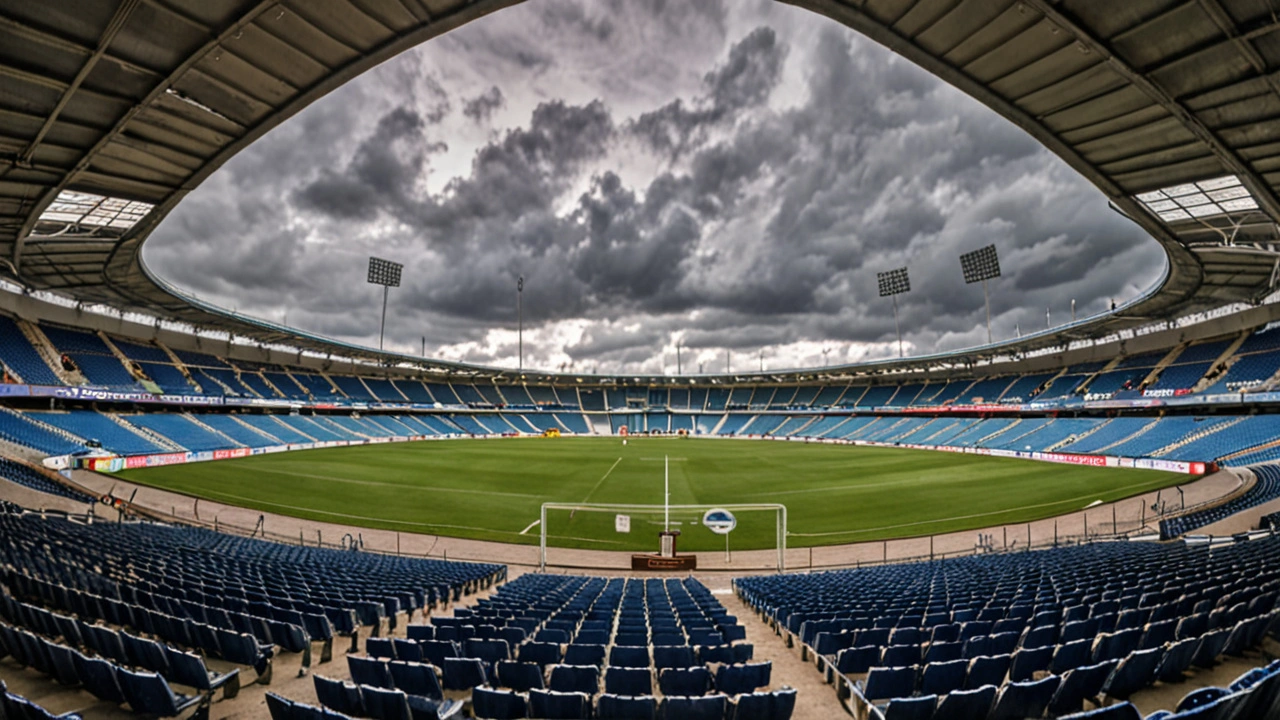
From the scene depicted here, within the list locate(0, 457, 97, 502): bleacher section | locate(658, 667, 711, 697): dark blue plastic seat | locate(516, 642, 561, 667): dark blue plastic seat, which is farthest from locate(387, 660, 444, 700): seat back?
locate(0, 457, 97, 502): bleacher section

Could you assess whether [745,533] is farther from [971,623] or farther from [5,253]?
[5,253]

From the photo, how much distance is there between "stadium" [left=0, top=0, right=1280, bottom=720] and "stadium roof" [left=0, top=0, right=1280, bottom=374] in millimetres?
74

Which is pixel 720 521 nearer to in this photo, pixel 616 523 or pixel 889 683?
pixel 616 523

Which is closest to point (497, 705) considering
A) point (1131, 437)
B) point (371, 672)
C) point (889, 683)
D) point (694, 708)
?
point (371, 672)

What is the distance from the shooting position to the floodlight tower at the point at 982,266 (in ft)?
229

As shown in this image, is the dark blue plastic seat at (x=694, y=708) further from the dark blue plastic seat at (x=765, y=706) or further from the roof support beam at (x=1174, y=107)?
the roof support beam at (x=1174, y=107)

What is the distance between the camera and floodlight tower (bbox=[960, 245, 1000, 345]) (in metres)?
69.9

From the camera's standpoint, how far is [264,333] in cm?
5972

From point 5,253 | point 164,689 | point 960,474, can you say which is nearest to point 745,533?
Result: point 164,689

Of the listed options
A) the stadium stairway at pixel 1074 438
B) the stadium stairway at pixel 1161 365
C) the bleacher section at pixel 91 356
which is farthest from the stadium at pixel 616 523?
the stadium stairway at pixel 1161 365

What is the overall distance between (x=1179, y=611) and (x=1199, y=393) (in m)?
53.3

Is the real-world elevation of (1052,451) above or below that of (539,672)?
above

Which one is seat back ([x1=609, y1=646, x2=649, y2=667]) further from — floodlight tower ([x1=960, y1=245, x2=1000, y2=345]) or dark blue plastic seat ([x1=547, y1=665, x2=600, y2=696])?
floodlight tower ([x1=960, y1=245, x2=1000, y2=345])

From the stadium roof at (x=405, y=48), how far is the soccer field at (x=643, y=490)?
16.2m
